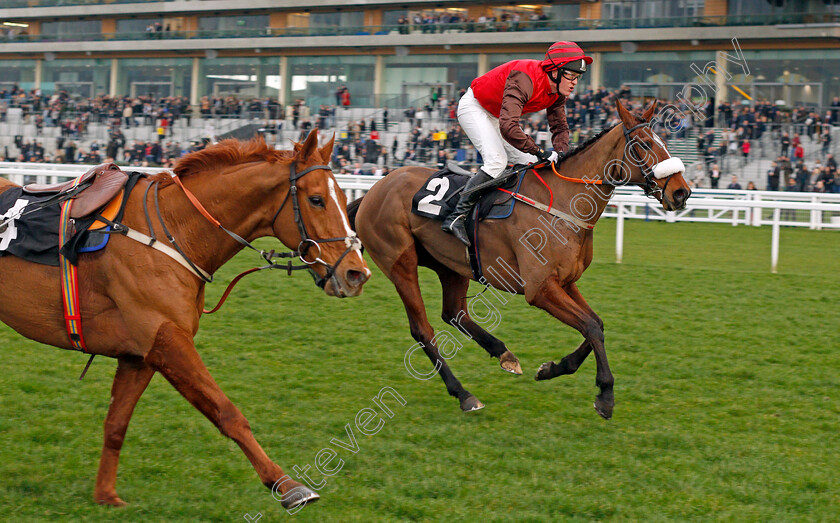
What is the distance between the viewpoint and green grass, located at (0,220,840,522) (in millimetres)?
3596

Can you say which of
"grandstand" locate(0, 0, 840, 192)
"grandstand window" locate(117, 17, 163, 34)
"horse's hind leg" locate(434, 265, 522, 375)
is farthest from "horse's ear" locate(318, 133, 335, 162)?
"grandstand window" locate(117, 17, 163, 34)

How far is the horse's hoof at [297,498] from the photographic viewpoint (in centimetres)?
312

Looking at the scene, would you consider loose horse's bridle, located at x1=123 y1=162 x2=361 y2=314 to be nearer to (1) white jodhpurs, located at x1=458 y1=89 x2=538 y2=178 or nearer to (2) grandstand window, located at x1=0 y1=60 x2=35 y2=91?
(1) white jodhpurs, located at x1=458 y1=89 x2=538 y2=178

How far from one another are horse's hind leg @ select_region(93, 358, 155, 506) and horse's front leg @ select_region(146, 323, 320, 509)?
0.39 metres

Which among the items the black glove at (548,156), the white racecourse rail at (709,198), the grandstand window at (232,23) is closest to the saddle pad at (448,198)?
the black glove at (548,156)

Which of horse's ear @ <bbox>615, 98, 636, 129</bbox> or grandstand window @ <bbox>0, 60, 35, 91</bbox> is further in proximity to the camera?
grandstand window @ <bbox>0, 60, 35, 91</bbox>

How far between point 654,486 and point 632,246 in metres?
9.07

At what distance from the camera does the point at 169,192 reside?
353 centimetres

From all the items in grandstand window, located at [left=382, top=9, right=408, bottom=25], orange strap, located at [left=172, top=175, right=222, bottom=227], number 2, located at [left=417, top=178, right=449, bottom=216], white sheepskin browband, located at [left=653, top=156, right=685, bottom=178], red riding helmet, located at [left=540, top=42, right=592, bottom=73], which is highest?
grandstand window, located at [left=382, top=9, right=408, bottom=25]

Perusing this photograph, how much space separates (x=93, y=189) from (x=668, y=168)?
3.10 meters

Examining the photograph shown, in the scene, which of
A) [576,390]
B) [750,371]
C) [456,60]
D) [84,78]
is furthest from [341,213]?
[84,78]

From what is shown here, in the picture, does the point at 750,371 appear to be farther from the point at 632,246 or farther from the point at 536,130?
the point at 536,130

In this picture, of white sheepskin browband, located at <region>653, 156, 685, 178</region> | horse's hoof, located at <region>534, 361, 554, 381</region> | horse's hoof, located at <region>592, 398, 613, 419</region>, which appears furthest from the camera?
horse's hoof, located at <region>534, 361, 554, 381</region>

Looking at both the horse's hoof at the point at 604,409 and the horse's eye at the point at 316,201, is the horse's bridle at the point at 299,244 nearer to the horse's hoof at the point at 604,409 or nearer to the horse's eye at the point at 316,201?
the horse's eye at the point at 316,201
